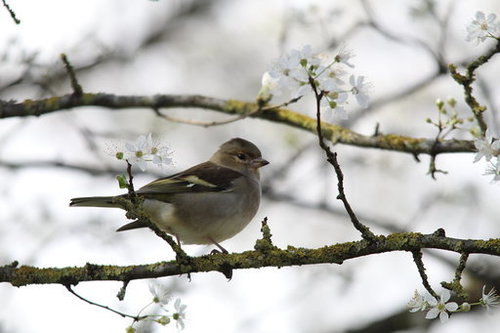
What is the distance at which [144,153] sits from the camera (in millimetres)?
3736

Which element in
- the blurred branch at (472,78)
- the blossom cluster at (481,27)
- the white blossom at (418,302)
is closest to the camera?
the white blossom at (418,302)

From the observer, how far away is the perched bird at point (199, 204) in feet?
19.9

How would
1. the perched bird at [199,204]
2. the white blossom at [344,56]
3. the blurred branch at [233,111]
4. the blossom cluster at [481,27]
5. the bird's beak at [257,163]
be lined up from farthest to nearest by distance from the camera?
1. the bird's beak at [257,163]
2. the perched bird at [199,204]
3. the blurred branch at [233,111]
4. the blossom cluster at [481,27]
5. the white blossom at [344,56]

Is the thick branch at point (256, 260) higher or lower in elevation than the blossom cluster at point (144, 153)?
lower

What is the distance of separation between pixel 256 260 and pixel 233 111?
232cm

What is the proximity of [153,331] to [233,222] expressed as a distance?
114cm

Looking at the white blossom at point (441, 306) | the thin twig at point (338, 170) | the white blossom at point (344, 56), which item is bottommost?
the white blossom at point (441, 306)

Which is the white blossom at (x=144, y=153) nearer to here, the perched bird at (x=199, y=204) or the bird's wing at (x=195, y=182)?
the perched bird at (x=199, y=204)

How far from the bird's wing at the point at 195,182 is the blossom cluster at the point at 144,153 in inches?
93.6

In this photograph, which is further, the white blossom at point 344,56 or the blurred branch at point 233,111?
the blurred branch at point 233,111

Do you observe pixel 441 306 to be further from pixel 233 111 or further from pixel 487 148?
pixel 233 111

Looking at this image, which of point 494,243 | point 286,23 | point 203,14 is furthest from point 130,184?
point 203,14

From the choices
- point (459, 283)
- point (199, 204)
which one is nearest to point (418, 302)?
point (459, 283)

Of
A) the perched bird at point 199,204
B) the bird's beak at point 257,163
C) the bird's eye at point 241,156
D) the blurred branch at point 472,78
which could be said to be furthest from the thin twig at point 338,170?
the bird's eye at point 241,156
